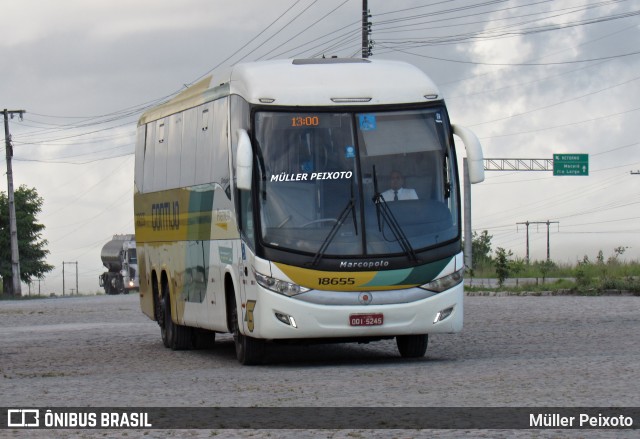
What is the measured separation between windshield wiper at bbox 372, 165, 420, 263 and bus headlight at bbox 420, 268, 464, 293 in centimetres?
37

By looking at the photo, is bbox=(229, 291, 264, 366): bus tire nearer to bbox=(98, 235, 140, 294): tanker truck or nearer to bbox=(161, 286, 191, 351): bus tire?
bbox=(161, 286, 191, 351): bus tire

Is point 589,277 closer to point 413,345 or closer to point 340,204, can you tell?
point 413,345

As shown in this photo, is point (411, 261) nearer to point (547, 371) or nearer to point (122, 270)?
point (547, 371)

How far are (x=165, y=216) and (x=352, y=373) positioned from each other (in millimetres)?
8209

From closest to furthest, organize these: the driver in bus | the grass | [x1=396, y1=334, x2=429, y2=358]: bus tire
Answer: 1. the driver in bus
2. [x1=396, y1=334, x2=429, y2=358]: bus tire
3. the grass

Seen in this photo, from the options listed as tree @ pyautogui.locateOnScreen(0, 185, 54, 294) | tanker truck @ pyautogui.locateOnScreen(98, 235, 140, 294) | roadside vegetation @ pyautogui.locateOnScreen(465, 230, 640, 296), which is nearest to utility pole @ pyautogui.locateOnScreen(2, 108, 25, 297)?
tanker truck @ pyautogui.locateOnScreen(98, 235, 140, 294)

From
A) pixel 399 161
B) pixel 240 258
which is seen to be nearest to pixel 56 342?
pixel 240 258

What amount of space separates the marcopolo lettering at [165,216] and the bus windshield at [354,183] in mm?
5108

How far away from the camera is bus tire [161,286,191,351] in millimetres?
23969

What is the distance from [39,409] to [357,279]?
573cm

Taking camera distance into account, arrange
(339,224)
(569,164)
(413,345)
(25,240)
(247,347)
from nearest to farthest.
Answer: (339,224)
(247,347)
(413,345)
(569,164)
(25,240)

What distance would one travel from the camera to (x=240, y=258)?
18469 millimetres

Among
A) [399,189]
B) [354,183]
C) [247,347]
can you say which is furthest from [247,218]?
[399,189]

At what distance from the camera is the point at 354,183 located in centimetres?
1794
